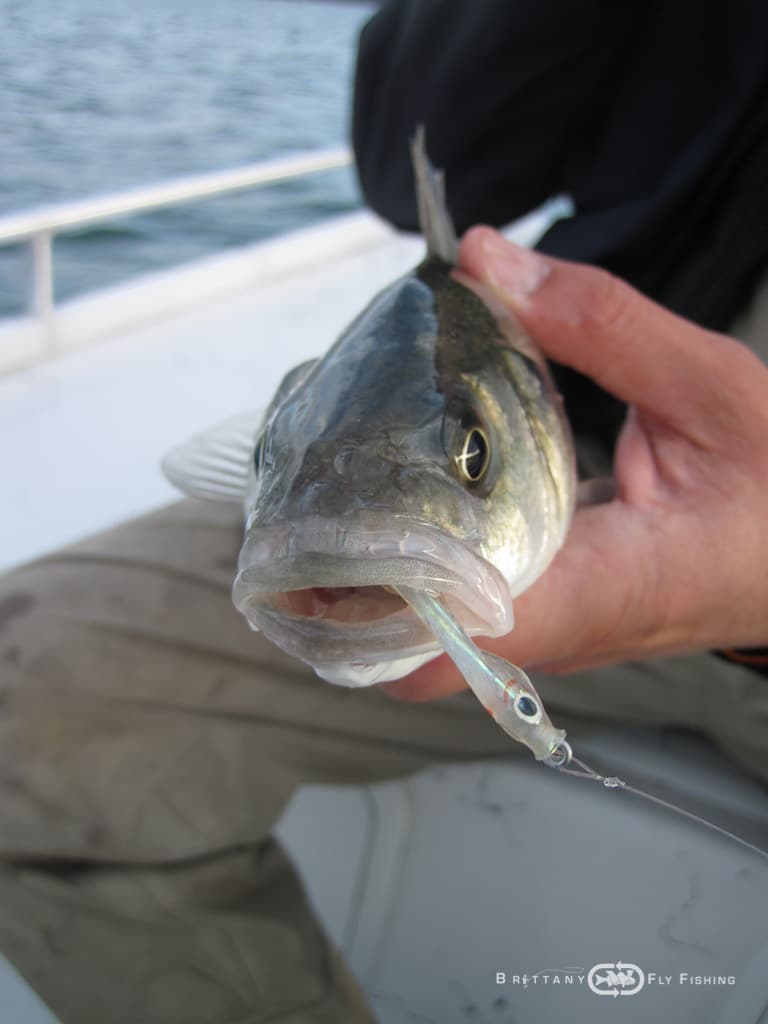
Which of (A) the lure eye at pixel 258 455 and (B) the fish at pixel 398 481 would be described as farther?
(A) the lure eye at pixel 258 455

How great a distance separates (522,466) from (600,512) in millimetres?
295

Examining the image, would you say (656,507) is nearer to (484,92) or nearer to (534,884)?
(534,884)

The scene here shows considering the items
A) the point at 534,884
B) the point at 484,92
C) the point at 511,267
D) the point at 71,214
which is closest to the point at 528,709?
the point at 511,267

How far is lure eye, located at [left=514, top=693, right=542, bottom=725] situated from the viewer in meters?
0.81

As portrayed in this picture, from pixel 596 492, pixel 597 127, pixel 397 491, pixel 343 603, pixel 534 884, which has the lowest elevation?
pixel 534 884

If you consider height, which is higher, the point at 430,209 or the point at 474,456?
the point at 430,209

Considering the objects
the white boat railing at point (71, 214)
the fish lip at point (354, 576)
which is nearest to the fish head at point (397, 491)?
the fish lip at point (354, 576)

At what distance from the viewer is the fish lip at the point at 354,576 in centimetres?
88

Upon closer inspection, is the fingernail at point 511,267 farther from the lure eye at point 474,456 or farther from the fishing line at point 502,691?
the fishing line at point 502,691

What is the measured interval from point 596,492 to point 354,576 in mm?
955

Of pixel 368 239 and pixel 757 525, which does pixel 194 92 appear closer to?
pixel 368 239

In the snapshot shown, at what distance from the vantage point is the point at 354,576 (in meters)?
0.87

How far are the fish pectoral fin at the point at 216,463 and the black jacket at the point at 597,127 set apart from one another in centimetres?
82

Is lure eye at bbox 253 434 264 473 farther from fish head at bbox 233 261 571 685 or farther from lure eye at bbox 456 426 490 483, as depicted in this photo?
lure eye at bbox 456 426 490 483
